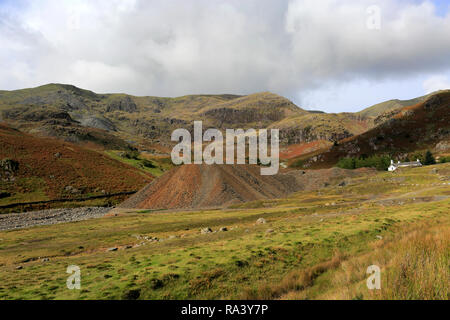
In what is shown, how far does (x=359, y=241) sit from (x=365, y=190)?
65.7m

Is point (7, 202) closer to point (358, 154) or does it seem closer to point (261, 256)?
point (261, 256)

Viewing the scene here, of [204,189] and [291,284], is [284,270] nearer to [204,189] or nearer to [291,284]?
[291,284]

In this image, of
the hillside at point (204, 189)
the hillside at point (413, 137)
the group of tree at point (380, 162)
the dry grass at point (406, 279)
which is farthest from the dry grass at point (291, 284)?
the hillside at point (413, 137)

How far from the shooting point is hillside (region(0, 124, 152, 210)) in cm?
8275

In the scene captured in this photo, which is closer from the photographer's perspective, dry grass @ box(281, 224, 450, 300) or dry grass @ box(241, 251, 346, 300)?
dry grass @ box(281, 224, 450, 300)

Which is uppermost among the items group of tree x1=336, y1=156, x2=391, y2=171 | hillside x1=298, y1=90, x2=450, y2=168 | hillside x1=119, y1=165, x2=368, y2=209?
hillside x1=298, y1=90, x2=450, y2=168

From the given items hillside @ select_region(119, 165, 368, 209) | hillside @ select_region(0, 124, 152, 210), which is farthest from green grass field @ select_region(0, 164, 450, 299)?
hillside @ select_region(0, 124, 152, 210)

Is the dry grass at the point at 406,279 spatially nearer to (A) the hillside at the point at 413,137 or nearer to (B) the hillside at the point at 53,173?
(B) the hillside at the point at 53,173

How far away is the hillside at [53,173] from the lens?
82.8 m

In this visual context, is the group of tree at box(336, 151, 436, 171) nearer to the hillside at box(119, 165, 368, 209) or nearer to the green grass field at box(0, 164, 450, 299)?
the hillside at box(119, 165, 368, 209)

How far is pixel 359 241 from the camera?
66.6ft

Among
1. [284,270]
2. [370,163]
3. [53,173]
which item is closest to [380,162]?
[370,163]

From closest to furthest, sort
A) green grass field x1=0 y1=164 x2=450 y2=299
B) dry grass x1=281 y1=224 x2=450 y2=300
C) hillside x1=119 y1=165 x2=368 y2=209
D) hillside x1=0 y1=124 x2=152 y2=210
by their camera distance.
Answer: dry grass x1=281 y1=224 x2=450 y2=300 → green grass field x1=0 y1=164 x2=450 y2=299 → hillside x1=119 y1=165 x2=368 y2=209 → hillside x1=0 y1=124 x2=152 y2=210

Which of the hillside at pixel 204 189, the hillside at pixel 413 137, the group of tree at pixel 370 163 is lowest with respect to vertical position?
the hillside at pixel 204 189
